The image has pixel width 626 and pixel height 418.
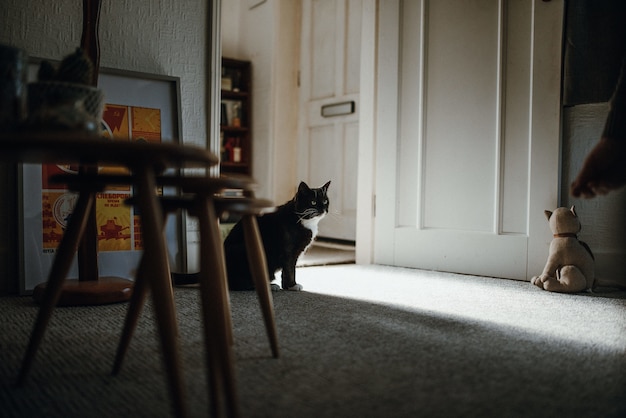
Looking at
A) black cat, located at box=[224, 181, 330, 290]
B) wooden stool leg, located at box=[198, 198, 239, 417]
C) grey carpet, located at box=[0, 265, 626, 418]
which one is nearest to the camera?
wooden stool leg, located at box=[198, 198, 239, 417]

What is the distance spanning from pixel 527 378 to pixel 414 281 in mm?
1320

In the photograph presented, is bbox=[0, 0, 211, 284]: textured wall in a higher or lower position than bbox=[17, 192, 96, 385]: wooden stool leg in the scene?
higher

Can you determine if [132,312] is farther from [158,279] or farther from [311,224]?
[311,224]

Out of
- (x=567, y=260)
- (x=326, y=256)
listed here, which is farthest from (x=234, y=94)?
(x=567, y=260)

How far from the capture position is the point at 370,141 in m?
3.10

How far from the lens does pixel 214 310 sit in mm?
892

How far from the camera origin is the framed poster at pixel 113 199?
1.98m

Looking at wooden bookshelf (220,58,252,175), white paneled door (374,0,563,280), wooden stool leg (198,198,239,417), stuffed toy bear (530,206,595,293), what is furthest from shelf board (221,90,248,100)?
wooden stool leg (198,198,239,417)

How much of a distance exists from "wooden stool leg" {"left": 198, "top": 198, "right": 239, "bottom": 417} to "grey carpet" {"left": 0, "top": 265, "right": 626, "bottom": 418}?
88 mm

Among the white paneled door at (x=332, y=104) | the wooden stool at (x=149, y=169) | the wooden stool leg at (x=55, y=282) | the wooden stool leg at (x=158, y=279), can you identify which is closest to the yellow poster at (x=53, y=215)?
the wooden stool leg at (x=55, y=282)

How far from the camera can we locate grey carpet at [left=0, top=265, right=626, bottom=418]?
95 cm

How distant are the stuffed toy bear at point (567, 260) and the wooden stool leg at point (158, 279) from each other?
71.5 inches

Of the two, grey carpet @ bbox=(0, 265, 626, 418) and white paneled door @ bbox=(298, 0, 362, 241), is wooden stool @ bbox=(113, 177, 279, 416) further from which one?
white paneled door @ bbox=(298, 0, 362, 241)

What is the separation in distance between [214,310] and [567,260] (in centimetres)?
176
